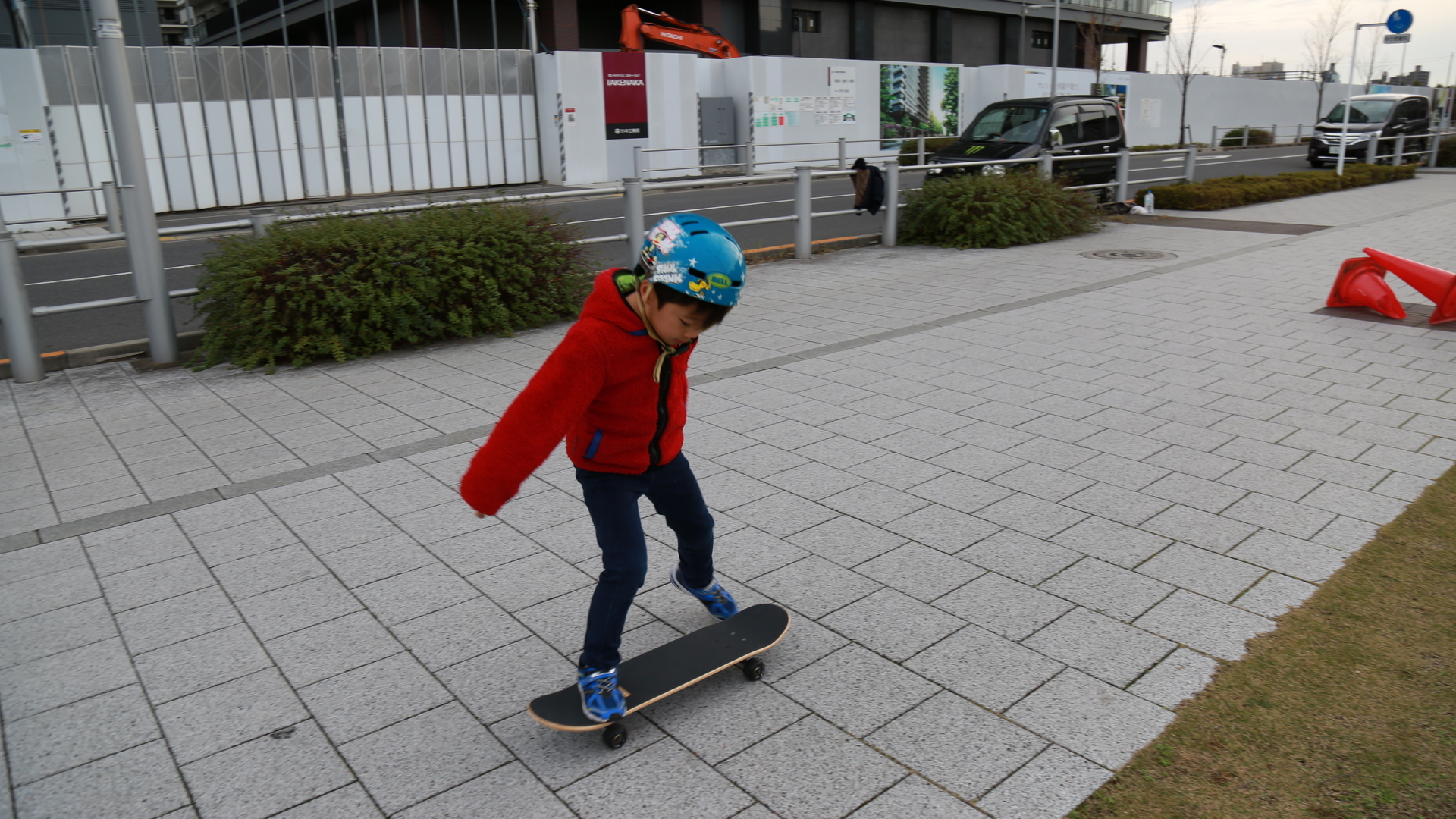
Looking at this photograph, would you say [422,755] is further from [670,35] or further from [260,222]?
[670,35]

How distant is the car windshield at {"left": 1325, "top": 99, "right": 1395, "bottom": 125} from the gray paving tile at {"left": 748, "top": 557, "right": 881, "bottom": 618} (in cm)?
2908

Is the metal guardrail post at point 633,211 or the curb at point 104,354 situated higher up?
the metal guardrail post at point 633,211

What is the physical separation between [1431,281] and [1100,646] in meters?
6.97

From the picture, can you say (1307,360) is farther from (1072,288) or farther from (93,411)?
(93,411)

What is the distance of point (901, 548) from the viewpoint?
4137mm

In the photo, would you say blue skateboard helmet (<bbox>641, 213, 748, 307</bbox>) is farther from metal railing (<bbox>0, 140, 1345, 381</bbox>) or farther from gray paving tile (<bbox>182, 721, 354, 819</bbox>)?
metal railing (<bbox>0, 140, 1345, 381</bbox>)

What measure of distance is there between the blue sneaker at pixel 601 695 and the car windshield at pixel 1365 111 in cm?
3038

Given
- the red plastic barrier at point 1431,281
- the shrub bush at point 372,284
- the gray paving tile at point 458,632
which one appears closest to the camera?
the gray paving tile at point 458,632

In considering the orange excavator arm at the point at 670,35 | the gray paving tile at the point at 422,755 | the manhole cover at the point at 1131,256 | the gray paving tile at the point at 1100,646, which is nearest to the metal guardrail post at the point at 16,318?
the gray paving tile at the point at 422,755

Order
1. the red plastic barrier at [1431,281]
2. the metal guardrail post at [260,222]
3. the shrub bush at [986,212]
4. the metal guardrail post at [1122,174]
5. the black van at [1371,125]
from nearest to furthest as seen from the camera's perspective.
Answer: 1. the metal guardrail post at [260,222]
2. the red plastic barrier at [1431,281]
3. the shrub bush at [986,212]
4. the metal guardrail post at [1122,174]
5. the black van at [1371,125]

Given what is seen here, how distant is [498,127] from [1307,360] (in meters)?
21.7

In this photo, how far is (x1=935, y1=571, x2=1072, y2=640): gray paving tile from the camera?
349 centimetres

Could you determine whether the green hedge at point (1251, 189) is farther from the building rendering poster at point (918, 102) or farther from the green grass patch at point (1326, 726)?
the green grass patch at point (1326, 726)

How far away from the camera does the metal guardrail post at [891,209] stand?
12.5m
